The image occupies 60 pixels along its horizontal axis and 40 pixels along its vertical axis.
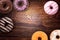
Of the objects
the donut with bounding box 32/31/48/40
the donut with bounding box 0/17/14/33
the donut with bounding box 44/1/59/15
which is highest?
the donut with bounding box 44/1/59/15

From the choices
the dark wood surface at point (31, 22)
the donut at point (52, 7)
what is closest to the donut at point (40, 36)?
the dark wood surface at point (31, 22)

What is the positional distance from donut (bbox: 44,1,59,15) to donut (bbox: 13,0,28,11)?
291 millimetres

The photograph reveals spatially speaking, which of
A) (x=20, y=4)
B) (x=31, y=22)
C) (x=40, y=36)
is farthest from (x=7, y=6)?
(x=40, y=36)

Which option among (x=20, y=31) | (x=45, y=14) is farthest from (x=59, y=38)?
(x=20, y=31)

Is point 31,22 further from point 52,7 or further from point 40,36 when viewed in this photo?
point 52,7

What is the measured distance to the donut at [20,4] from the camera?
2312 millimetres

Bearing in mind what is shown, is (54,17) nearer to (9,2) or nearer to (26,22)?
(26,22)

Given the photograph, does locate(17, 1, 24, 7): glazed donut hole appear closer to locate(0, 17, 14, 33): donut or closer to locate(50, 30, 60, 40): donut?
locate(0, 17, 14, 33): donut

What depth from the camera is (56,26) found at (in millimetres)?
2307

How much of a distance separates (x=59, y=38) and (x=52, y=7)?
17.5 inches

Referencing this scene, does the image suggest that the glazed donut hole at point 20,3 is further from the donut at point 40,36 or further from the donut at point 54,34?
the donut at point 54,34

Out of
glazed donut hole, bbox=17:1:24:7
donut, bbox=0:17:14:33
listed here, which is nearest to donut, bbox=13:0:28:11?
glazed donut hole, bbox=17:1:24:7

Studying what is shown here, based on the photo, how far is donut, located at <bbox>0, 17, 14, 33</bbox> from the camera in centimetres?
225

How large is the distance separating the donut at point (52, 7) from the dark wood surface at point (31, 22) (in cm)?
5
